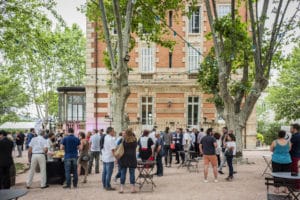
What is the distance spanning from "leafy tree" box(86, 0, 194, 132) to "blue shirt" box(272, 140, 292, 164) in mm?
6933

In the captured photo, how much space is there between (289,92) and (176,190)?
26.9 meters

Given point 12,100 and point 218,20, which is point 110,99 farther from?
point 12,100

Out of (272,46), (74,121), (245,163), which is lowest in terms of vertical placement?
(245,163)

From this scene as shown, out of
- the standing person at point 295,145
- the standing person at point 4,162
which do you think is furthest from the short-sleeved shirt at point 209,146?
the standing person at point 4,162

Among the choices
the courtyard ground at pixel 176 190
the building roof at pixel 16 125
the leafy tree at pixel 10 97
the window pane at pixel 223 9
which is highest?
the window pane at pixel 223 9

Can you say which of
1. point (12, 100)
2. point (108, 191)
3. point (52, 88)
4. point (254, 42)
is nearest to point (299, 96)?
point (254, 42)

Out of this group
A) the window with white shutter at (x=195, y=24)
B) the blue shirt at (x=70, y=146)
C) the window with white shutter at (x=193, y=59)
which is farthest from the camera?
the window with white shutter at (x=195, y=24)

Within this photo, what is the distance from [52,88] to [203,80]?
21.9m

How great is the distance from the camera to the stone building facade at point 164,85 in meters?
26.4

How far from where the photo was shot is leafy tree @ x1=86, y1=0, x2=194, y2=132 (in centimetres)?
1479

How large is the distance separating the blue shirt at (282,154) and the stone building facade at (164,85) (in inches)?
641

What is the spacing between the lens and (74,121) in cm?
2789

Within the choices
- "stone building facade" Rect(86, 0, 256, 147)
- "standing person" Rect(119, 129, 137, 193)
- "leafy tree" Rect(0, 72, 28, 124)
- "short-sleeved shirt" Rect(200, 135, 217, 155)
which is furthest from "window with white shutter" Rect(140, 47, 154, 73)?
"leafy tree" Rect(0, 72, 28, 124)

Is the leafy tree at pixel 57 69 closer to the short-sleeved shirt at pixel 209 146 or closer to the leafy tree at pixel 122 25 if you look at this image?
the leafy tree at pixel 122 25
